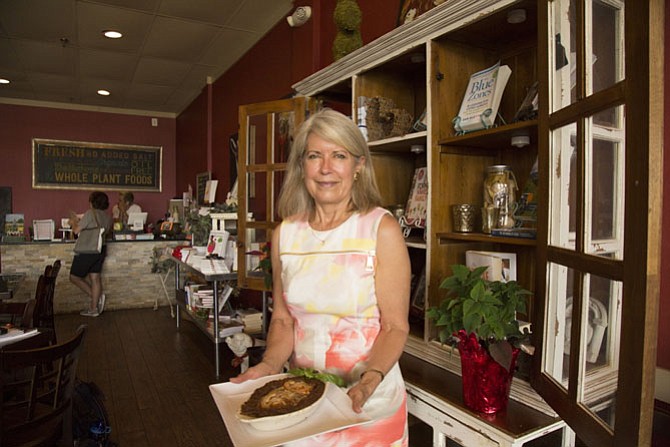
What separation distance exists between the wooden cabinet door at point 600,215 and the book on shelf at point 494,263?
0.39m

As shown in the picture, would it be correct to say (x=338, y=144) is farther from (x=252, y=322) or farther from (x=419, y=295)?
(x=252, y=322)

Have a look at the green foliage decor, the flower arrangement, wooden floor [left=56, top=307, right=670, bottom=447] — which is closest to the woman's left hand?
the green foliage decor

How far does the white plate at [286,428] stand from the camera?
1.09 meters

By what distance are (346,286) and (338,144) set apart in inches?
17.5

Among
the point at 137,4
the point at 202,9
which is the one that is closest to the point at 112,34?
the point at 137,4

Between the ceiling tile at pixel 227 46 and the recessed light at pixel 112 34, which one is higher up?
the recessed light at pixel 112 34

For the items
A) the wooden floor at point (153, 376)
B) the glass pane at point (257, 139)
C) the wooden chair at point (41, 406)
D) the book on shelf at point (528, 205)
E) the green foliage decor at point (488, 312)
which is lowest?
the wooden floor at point (153, 376)

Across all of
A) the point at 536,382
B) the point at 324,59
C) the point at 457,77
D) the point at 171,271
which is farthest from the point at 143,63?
the point at 536,382

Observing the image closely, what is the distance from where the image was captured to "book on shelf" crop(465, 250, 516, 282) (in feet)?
5.51

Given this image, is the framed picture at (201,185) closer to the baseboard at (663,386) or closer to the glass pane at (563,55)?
the glass pane at (563,55)

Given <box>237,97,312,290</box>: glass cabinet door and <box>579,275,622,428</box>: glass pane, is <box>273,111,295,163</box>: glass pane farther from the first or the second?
<box>579,275,622,428</box>: glass pane

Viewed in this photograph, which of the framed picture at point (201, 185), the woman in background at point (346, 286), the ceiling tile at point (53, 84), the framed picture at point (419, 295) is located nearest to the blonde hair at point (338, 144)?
the woman in background at point (346, 286)

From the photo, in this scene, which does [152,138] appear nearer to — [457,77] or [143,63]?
[143,63]

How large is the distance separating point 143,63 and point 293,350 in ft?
18.2
